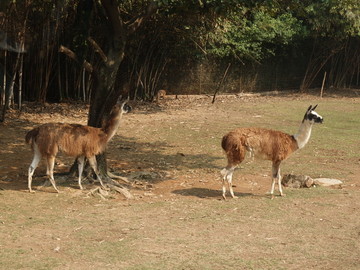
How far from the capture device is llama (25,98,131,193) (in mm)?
9789

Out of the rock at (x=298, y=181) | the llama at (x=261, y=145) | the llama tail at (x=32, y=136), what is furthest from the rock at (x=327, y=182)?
the llama tail at (x=32, y=136)

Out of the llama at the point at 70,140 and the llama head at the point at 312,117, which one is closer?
the llama at the point at 70,140

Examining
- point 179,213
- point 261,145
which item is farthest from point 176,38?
point 179,213

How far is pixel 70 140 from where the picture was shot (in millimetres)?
9852

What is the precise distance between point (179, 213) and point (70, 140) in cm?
234

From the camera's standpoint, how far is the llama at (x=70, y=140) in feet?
32.1

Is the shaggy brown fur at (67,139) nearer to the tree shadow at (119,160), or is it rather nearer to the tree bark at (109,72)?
the tree bark at (109,72)

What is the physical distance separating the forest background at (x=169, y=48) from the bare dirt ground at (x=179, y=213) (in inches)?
71.7

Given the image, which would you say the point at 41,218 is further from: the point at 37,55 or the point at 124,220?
the point at 37,55

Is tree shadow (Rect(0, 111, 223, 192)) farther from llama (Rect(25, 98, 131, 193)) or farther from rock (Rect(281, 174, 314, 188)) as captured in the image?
rock (Rect(281, 174, 314, 188))

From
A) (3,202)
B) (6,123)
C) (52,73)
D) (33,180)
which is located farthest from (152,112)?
(3,202)

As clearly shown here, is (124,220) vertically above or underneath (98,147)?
underneath

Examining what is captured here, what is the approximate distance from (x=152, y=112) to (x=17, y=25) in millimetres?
5853

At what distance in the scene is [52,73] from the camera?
20.5 meters
